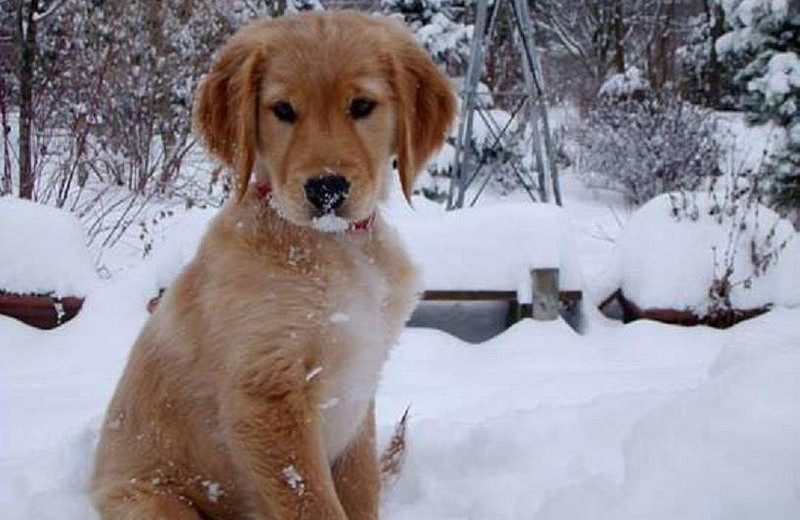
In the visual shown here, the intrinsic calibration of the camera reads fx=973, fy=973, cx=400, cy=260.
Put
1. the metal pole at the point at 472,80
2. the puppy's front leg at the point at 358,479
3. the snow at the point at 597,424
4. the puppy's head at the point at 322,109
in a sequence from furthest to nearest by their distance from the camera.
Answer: the metal pole at the point at 472,80, the puppy's front leg at the point at 358,479, the puppy's head at the point at 322,109, the snow at the point at 597,424

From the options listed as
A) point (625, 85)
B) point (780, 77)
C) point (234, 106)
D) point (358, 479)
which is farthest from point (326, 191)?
point (625, 85)

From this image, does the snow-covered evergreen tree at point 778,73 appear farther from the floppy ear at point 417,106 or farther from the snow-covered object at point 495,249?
the floppy ear at point 417,106

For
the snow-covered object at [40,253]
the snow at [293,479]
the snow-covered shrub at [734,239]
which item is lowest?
the snow-covered object at [40,253]

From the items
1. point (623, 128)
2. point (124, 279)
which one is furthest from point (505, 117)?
point (124, 279)

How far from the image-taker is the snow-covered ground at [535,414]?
227cm

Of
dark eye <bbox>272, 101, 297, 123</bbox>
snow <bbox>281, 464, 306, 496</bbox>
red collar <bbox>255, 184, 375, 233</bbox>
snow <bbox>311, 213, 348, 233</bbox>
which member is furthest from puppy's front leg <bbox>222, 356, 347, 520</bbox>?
dark eye <bbox>272, 101, 297, 123</bbox>

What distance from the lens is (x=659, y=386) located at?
431cm

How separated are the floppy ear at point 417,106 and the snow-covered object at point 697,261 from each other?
3396 millimetres

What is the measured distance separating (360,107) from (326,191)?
27 cm

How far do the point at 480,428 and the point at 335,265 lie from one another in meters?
1.21

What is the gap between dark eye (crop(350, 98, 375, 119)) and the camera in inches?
95.3

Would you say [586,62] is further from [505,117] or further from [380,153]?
[380,153]

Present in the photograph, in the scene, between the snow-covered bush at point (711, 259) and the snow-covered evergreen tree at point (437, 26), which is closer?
the snow-covered bush at point (711, 259)

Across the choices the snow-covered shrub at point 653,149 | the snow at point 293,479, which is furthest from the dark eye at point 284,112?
the snow-covered shrub at point 653,149
